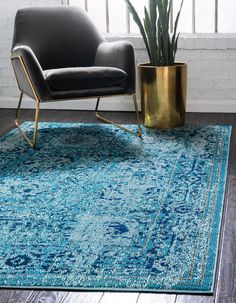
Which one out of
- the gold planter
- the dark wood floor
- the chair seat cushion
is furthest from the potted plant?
the dark wood floor

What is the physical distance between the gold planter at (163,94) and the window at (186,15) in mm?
726

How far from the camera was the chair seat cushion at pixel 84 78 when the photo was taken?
3.89 metres

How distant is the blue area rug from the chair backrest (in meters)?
0.55

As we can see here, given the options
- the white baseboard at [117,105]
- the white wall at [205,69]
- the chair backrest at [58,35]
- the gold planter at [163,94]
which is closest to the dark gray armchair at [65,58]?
the chair backrest at [58,35]

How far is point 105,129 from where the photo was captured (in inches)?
169

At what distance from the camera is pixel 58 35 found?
445 centimetres

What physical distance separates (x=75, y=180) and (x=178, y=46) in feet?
5.98

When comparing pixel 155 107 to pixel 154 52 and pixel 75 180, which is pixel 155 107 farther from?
pixel 75 180

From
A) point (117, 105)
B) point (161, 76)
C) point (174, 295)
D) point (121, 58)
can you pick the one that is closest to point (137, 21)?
point (121, 58)

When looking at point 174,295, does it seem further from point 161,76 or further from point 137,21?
point 137,21

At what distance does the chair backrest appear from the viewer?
172 inches

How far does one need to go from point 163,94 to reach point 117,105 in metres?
0.77

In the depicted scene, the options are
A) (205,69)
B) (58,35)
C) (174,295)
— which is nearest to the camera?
(174,295)

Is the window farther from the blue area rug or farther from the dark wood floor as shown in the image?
the dark wood floor
